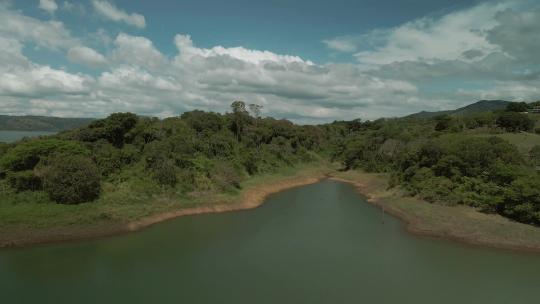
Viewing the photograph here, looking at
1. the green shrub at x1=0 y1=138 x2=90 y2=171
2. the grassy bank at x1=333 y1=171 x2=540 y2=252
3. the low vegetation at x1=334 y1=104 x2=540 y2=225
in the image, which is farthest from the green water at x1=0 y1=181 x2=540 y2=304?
the green shrub at x1=0 y1=138 x2=90 y2=171

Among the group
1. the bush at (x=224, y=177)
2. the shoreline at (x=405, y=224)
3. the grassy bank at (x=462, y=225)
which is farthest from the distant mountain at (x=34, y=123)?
the grassy bank at (x=462, y=225)

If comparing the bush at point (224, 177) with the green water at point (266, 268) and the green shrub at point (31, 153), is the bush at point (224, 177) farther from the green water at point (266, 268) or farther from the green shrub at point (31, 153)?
the green shrub at point (31, 153)

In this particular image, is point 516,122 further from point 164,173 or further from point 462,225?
point 164,173

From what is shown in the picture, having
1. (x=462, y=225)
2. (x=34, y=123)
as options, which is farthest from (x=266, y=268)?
(x=34, y=123)

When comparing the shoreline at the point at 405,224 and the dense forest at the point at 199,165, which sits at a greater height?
the dense forest at the point at 199,165

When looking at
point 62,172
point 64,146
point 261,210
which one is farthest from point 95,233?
point 261,210

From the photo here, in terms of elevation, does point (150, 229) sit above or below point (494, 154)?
below

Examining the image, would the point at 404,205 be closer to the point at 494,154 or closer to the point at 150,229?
the point at 494,154
